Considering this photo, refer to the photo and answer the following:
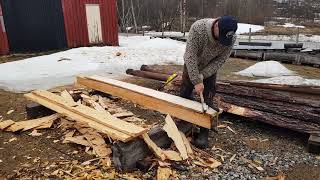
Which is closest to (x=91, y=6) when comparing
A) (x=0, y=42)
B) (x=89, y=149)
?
(x=0, y=42)

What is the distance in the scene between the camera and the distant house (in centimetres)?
1576

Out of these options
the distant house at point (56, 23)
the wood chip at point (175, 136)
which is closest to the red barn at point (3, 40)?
the distant house at point (56, 23)

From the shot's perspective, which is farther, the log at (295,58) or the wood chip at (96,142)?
the log at (295,58)

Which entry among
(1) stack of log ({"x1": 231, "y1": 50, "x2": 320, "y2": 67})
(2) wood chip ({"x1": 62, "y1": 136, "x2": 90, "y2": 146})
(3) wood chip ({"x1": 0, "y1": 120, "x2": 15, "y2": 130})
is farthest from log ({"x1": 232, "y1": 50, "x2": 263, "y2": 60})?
(3) wood chip ({"x1": 0, "y1": 120, "x2": 15, "y2": 130})

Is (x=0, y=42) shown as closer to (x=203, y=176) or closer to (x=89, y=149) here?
(x=89, y=149)

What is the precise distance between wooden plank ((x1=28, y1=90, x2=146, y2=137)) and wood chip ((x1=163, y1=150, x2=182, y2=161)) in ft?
1.74

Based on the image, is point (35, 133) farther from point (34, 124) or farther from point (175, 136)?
point (175, 136)

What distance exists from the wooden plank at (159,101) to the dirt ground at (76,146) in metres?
0.42

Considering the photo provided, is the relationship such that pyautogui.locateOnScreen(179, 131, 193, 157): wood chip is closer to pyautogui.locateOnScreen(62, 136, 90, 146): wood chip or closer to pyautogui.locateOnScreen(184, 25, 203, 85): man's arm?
pyautogui.locateOnScreen(184, 25, 203, 85): man's arm

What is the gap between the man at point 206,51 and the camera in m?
4.33

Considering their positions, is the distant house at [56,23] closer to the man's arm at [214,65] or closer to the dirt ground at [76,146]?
the dirt ground at [76,146]

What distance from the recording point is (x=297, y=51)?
15.7 m

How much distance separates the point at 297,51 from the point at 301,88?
375 inches

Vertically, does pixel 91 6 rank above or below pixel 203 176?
above
